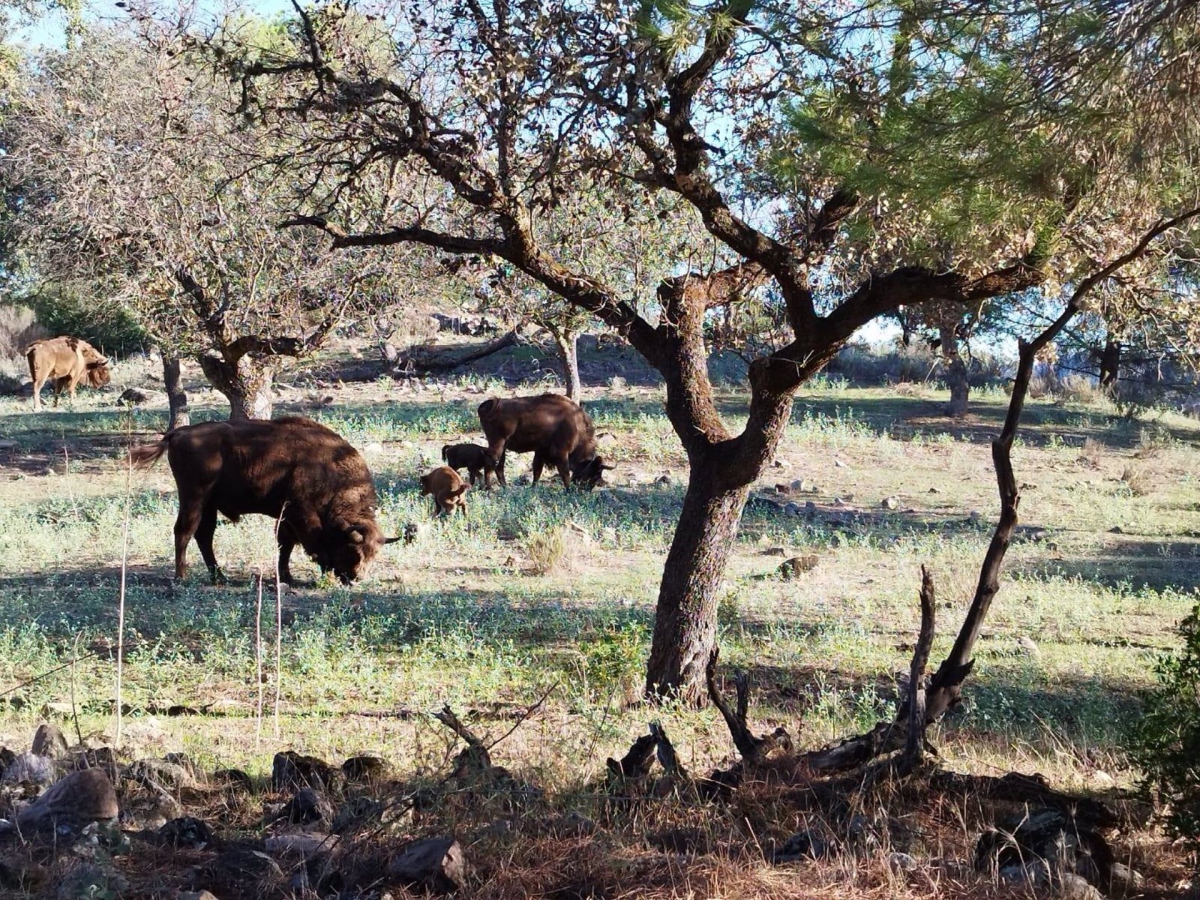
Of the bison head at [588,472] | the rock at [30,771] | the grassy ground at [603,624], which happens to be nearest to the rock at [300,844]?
the grassy ground at [603,624]

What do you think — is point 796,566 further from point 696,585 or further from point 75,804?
point 75,804

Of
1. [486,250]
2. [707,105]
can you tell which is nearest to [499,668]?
[486,250]

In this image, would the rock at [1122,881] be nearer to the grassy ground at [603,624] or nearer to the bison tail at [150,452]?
the grassy ground at [603,624]

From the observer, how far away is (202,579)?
13.6 meters

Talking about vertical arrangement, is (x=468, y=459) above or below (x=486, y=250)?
below

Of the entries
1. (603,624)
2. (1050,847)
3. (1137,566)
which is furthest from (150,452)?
(1137,566)

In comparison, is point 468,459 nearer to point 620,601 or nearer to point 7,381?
point 620,601

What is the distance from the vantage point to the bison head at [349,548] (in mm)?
13820

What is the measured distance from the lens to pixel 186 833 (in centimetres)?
503

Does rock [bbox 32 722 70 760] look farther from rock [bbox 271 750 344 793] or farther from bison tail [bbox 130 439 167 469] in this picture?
bison tail [bbox 130 439 167 469]

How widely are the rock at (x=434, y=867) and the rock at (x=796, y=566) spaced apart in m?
10.3

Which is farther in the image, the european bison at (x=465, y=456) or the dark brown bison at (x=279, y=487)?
the european bison at (x=465, y=456)

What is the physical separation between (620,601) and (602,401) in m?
18.1

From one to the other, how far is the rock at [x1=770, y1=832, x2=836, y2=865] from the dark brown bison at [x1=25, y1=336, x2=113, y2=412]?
26.9m
